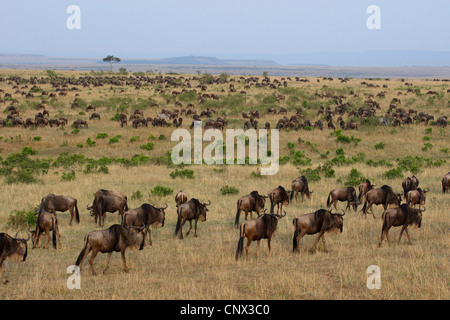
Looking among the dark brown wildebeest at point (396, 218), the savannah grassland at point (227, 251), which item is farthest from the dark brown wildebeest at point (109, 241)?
the dark brown wildebeest at point (396, 218)

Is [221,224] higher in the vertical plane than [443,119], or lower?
lower

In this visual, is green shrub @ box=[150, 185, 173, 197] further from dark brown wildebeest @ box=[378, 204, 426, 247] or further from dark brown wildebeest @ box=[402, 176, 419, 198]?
dark brown wildebeest @ box=[402, 176, 419, 198]

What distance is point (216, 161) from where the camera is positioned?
2450 cm

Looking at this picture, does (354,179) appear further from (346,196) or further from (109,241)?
(109,241)

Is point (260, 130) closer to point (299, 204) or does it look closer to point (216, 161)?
point (216, 161)

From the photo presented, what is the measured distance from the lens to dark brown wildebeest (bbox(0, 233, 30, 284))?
8259 mm

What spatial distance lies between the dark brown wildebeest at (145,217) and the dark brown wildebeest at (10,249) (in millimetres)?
2599

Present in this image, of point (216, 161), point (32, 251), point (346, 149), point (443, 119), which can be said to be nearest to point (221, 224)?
point (32, 251)

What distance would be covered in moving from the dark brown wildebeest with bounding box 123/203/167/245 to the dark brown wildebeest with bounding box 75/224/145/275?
1.51 m

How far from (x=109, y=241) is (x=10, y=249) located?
180cm

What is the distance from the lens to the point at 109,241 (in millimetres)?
8836

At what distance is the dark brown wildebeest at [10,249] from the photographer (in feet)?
27.1

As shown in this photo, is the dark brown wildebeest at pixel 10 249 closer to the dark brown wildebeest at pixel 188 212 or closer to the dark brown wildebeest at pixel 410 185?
the dark brown wildebeest at pixel 188 212

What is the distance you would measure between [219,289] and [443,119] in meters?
30.8
